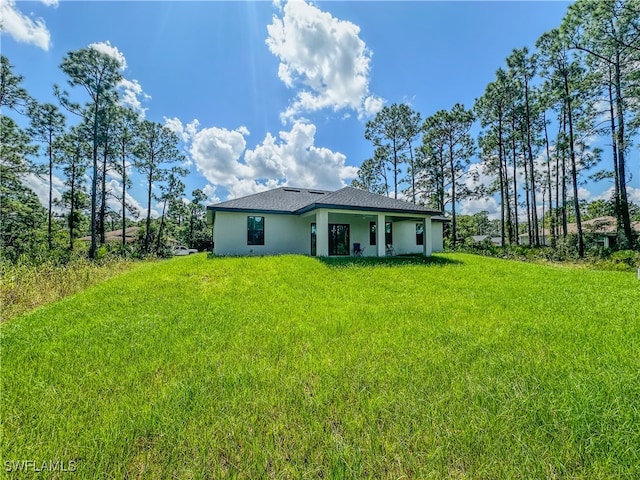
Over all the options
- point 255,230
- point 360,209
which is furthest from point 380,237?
point 255,230

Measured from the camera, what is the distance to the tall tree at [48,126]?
19092 mm

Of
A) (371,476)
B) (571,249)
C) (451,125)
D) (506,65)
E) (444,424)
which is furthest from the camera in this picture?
(451,125)

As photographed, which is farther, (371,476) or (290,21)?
(290,21)

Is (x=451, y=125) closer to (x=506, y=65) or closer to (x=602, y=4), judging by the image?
(x=506, y=65)

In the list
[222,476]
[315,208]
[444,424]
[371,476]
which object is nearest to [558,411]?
[444,424]

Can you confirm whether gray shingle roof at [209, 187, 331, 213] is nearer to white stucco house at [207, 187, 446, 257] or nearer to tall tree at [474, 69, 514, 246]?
white stucco house at [207, 187, 446, 257]

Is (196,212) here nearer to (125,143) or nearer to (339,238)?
(125,143)

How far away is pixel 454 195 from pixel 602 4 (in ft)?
46.6

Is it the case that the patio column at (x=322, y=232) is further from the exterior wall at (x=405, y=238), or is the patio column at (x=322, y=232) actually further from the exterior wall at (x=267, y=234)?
the exterior wall at (x=405, y=238)

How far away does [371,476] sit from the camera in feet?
5.74

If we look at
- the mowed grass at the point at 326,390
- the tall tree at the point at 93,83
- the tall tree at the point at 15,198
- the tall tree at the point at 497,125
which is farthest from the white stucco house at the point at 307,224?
the tall tree at the point at 497,125

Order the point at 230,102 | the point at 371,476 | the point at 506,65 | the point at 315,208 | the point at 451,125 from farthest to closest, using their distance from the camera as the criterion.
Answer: the point at 451,125 < the point at 506,65 < the point at 230,102 < the point at 315,208 < the point at 371,476

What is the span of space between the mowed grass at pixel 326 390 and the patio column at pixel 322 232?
6869 mm

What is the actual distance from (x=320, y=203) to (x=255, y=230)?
4695mm
